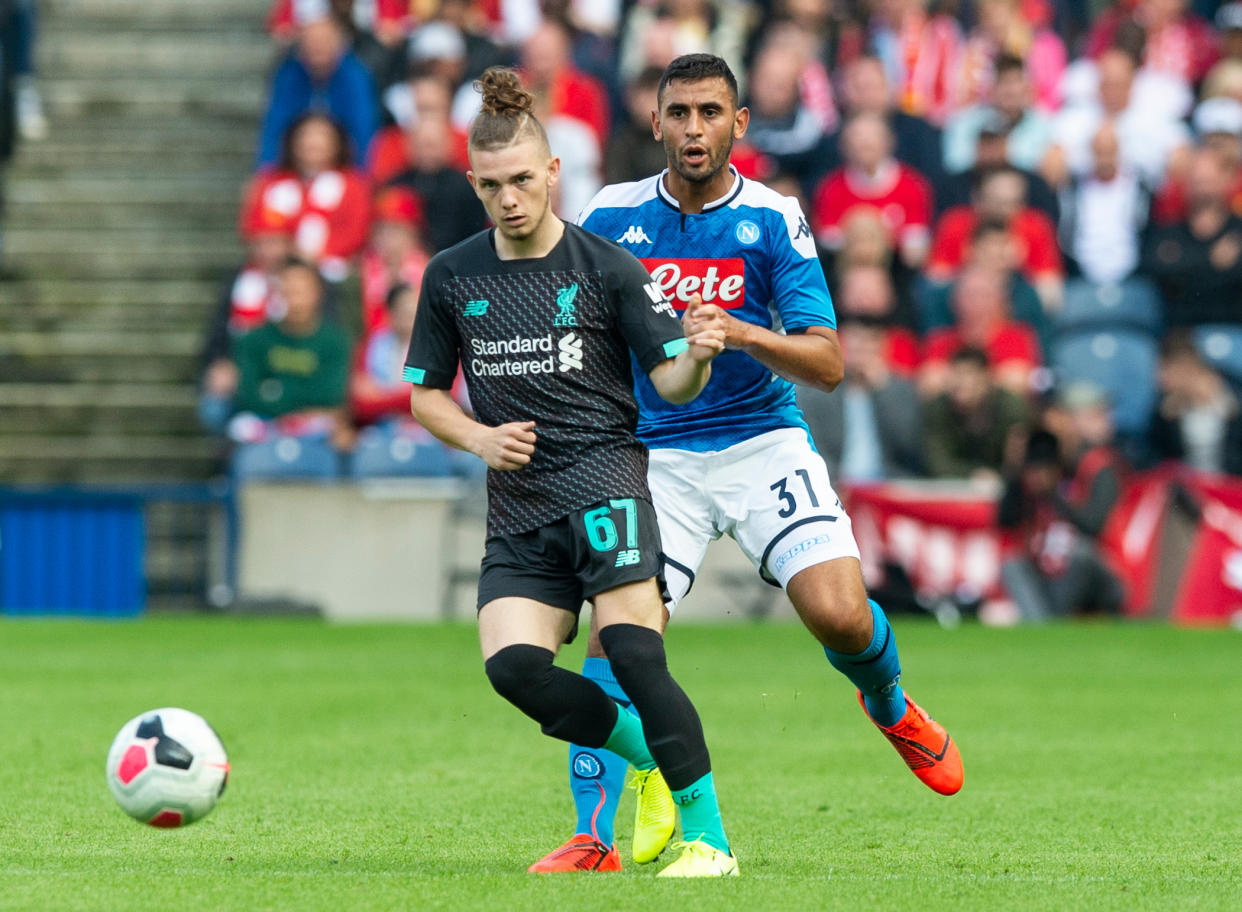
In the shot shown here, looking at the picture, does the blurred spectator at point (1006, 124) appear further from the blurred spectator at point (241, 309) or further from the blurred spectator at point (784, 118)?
the blurred spectator at point (241, 309)

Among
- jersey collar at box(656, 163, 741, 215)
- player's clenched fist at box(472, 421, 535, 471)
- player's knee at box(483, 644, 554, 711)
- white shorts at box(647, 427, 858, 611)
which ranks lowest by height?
player's knee at box(483, 644, 554, 711)

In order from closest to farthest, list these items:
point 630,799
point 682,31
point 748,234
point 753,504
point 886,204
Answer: point 748,234 → point 753,504 → point 630,799 → point 886,204 → point 682,31

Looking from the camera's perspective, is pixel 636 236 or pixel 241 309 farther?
pixel 241 309

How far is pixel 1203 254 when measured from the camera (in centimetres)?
1623

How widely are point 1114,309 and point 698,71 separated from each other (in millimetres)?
10365

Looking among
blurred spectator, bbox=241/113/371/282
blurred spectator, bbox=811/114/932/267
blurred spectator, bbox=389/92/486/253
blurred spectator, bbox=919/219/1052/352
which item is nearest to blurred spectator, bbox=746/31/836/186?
blurred spectator, bbox=811/114/932/267

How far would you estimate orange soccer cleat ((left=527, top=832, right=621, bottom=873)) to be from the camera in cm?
585

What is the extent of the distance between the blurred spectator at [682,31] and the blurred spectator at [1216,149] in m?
3.70

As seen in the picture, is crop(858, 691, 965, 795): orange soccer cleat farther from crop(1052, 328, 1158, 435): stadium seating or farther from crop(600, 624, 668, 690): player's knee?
crop(1052, 328, 1158, 435): stadium seating

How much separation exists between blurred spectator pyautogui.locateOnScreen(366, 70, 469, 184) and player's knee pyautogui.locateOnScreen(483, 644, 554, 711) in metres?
11.4

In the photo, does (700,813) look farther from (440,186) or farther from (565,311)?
(440,186)

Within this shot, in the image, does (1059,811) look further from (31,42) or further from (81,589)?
(31,42)

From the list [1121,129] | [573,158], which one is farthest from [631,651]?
[1121,129]

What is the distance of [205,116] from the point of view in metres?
21.0
